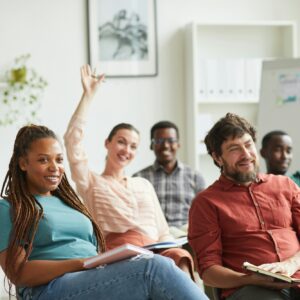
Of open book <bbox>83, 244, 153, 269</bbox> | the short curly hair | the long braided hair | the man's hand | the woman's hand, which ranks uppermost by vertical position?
the woman's hand

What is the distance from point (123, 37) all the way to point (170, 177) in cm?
144

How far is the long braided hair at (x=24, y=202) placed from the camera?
246 centimetres

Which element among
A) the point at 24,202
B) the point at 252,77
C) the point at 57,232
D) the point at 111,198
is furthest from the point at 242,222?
the point at 252,77

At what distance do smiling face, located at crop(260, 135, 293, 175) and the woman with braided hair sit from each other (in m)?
1.53

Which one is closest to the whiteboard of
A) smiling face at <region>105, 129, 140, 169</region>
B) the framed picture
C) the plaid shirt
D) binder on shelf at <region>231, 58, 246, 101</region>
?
binder on shelf at <region>231, 58, 246, 101</region>

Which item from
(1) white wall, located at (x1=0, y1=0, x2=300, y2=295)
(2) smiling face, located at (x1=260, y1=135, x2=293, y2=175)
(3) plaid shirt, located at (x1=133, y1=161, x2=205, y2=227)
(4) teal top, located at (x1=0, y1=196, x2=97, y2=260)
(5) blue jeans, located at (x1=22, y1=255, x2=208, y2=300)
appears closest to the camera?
(5) blue jeans, located at (x1=22, y1=255, x2=208, y2=300)

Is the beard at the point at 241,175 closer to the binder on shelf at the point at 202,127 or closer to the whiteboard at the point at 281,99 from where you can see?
the whiteboard at the point at 281,99

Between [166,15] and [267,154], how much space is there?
1.93 meters

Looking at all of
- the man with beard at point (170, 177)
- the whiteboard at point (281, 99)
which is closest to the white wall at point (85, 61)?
the whiteboard at point (281, 99)

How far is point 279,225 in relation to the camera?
9.10 feet

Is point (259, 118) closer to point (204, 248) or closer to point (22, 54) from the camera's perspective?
point (22, 54)

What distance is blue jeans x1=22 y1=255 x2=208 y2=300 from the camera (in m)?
2.37

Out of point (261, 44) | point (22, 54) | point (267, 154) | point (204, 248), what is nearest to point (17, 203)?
point (204, 248)

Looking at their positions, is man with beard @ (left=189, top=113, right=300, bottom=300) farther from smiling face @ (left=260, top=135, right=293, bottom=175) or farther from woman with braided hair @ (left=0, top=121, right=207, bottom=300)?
smiling face @ (left=260, top=135, right=293, bottom=175)
